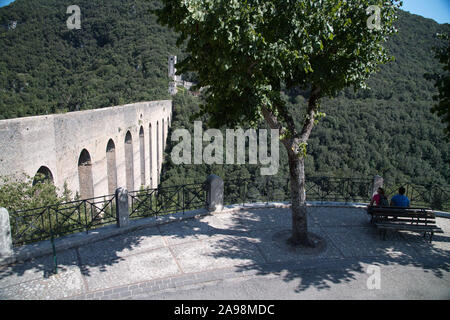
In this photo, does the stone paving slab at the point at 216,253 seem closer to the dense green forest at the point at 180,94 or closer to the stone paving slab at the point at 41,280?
the stone paving slab at the point at 41,280

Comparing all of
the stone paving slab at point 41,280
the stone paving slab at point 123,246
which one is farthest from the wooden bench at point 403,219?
the stone paving slab at point 41,280

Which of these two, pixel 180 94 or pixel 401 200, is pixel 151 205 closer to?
pixel 401 200

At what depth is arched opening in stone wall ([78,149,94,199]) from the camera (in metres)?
15.1

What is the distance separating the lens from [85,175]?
51.4 feet

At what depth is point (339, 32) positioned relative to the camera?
516 centimetres

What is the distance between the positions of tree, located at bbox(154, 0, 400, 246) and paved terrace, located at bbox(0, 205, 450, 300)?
0.91m

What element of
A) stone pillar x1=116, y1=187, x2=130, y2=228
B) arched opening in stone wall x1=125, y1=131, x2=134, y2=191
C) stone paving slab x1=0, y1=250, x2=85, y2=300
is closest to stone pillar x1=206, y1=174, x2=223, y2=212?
stone pillar x1=116, y1=187, x2=130, y2=228

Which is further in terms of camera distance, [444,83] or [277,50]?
[444,83]

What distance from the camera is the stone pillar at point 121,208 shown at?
242 inches

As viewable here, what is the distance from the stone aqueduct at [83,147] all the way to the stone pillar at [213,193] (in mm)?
7000

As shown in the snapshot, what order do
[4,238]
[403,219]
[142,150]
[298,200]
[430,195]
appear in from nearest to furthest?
1. [4,238]
2. [298,200]
3. [403,219]
4. [430,195]
5. [142,150]

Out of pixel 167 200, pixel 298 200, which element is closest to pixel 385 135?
pixel 298 200

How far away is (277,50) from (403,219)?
4145 mm
